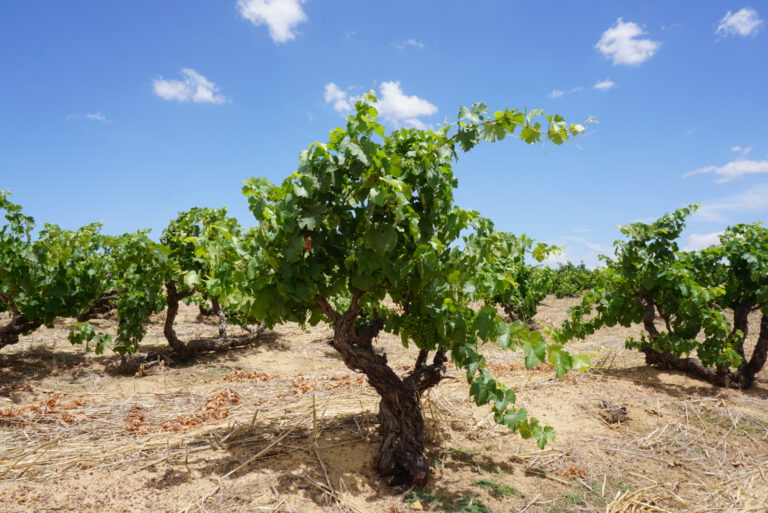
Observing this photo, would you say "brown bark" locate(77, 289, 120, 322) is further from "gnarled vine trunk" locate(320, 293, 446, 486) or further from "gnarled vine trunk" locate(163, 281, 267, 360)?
"gnarled vine trunk" locate(320, 293, 446, 486)

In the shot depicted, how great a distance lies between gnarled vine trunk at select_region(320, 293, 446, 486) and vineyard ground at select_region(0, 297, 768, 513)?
0.18 meters

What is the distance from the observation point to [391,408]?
4312 millimetres

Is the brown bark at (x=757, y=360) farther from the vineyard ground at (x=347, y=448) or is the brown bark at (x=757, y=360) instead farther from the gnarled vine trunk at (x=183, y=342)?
the gnarled vine trunk at (x=183, y=342)

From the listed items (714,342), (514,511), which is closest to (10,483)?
(514,511)

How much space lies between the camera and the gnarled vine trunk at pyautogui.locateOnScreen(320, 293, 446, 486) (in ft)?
13.5

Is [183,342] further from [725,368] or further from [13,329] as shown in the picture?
[725,368]

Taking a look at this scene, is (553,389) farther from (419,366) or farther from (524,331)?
(524,331)

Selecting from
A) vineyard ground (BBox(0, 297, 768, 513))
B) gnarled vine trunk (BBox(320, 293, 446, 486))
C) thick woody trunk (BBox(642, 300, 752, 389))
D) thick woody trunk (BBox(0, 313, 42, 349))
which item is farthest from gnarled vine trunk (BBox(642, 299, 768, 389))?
thick woody trunk (BBox(0, 313, 42, 349))

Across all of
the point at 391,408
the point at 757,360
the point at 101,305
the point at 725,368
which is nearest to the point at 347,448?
the point at 391,408

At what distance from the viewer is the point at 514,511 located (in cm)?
379

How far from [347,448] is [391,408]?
0.68 metres

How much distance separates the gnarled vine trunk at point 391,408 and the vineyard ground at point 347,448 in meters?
0.18

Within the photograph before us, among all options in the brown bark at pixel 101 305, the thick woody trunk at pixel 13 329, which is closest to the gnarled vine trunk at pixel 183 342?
the brown bark at pixel 101 305

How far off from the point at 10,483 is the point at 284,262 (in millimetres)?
3050
